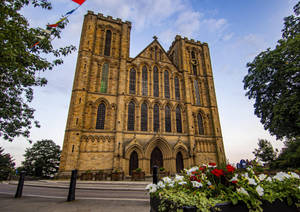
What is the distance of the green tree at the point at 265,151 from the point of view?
40097 millimetres

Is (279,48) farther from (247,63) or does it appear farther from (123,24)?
(123,24)

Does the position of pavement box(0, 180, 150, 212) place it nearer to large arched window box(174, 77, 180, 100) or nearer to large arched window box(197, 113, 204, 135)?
large arched window box(174, 77, 180, 100)

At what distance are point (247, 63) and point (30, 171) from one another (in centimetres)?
4216

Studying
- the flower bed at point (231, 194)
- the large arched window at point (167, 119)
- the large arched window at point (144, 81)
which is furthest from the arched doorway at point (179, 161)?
the flower bed at point (231, 194)

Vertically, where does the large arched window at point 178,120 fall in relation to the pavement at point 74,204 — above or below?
above

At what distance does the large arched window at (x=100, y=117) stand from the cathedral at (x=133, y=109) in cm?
12

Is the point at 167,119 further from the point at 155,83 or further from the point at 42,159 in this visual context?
the point at 42,159

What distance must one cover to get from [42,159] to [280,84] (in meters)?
41.1

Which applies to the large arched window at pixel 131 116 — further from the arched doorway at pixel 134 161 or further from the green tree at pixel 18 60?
the green tree at pixel 18 60

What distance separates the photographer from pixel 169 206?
6.11 feet

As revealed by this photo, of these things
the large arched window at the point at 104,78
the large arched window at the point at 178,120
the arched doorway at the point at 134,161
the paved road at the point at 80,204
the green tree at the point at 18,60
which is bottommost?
the paved road at the point at 80,204

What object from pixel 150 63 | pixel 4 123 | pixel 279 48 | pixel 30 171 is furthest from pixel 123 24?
pixel 30 171

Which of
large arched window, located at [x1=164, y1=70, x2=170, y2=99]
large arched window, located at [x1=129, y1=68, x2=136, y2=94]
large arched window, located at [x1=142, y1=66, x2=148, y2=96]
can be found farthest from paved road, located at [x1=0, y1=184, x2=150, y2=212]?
large arched window, located at [x1=164, y1=70, x2=170, y2=99]

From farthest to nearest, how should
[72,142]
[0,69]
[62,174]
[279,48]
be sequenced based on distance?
[72,142] → [62,174] → [279,48] → [0,69]
